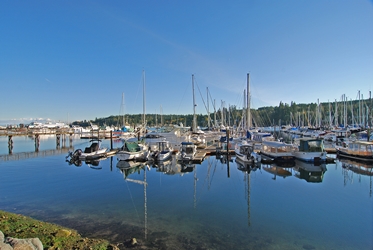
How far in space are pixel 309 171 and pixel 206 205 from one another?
17572mm

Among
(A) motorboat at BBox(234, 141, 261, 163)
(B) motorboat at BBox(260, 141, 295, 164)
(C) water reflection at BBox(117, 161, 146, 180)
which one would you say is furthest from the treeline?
(C) water reflection at BBox(117, 161, 146, 180)

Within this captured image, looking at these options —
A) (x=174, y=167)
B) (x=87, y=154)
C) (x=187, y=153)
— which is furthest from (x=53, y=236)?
(x=87, y=154)

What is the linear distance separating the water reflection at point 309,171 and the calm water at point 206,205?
25 centimetres

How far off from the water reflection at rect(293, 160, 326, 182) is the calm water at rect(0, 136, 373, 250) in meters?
0.25

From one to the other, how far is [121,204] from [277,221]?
10.3 meters

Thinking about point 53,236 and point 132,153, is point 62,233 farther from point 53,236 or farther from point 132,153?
point 132,153

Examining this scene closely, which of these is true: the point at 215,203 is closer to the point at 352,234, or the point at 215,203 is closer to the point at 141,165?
the point at 352,234

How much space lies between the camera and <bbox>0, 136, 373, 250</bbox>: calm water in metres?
11.3

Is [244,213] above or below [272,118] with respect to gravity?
below

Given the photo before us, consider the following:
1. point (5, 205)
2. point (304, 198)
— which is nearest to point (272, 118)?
point (304, 198)

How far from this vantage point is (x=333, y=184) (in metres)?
22.0

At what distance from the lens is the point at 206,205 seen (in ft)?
52.7

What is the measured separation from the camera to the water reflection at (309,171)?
2439 centimetres

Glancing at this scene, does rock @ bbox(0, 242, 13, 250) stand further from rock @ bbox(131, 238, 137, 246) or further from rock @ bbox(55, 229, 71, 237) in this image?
rock @ bbox(131, 238, 137, 246)
